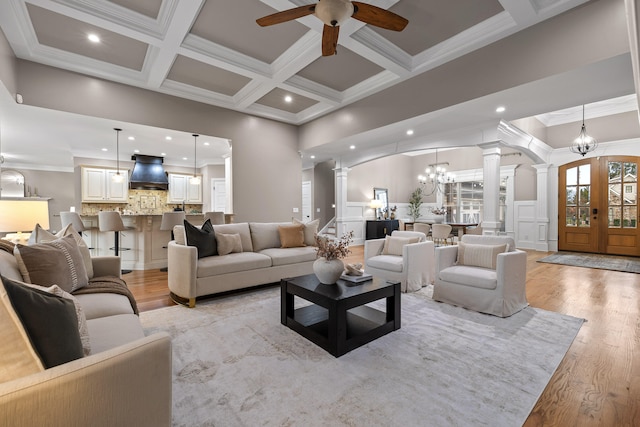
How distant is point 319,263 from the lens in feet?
8.70

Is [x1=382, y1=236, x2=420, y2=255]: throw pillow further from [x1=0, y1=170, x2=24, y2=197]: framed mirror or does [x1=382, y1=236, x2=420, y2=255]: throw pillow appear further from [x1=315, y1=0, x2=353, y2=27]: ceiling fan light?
[x1=0, y1=170, x2=24, y2=197]: framed mirror

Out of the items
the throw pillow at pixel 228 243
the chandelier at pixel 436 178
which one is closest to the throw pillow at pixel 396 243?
the throw pillow at pixel 228 243

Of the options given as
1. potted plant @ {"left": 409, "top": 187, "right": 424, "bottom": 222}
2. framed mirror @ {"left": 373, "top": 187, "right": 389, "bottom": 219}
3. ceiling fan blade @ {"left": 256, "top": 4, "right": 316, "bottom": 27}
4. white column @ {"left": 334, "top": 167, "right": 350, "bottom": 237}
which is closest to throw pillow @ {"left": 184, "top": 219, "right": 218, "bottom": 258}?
ceiling fan blade @ {"left": 256, "top": 4, "right": 316, "bottom": 27}

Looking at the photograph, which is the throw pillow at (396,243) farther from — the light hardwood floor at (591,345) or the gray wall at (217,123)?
the gray wall at (217,123)

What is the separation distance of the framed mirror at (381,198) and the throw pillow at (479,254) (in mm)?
6191

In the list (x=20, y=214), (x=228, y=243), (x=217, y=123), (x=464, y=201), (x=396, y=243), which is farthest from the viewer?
(x=464, y=201)

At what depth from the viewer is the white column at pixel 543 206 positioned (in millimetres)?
7527

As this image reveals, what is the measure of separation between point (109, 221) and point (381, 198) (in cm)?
756

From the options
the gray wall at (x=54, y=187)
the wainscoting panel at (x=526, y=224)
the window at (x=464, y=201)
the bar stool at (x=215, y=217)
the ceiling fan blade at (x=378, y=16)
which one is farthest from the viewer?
the window at (x=464, y=201)

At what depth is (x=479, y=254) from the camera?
3369 millimetres

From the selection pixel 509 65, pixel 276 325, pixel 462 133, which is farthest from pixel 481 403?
pixel 462 133

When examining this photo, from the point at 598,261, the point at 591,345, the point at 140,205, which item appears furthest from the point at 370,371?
the point at 140,205

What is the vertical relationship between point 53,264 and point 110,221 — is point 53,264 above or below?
below

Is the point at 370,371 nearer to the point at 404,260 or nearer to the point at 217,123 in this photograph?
the point at 404,260
